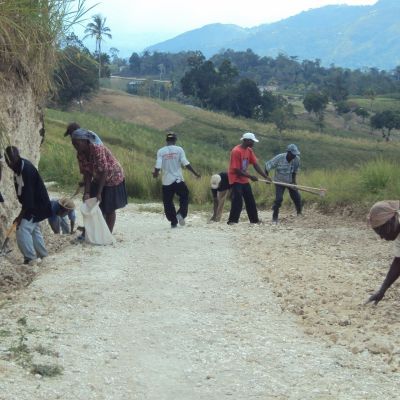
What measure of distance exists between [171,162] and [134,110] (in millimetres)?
59474

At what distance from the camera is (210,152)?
47812 mm

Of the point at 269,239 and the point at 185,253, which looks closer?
the point at 185,253

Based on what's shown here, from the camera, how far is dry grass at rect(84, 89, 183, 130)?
6800 cm

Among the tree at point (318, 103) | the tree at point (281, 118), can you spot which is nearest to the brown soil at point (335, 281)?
the tree at point (281, 118)

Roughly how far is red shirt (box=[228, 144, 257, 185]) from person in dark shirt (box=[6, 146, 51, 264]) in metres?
4.50

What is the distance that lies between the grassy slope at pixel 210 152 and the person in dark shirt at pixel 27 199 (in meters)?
8.07

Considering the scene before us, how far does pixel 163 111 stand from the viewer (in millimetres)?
71375

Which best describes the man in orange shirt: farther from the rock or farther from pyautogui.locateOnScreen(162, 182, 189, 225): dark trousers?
the rock

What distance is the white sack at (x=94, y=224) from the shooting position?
1004 cm

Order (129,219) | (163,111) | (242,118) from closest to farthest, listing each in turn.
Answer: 1. (129,219)
2. (163,111)
3. (242,118)

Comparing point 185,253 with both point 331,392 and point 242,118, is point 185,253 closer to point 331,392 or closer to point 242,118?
point 331,392

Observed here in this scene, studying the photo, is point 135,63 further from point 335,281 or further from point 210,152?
point 335,281

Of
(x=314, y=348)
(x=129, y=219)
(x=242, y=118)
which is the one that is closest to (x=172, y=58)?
(x=242, y=118)

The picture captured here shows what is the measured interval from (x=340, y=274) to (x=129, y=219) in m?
7.43
